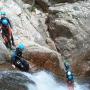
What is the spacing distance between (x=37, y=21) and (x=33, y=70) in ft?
23.4

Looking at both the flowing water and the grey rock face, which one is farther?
the grey rock face

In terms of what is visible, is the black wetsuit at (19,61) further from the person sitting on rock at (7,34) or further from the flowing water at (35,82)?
the person sitting on rock at (7,34)

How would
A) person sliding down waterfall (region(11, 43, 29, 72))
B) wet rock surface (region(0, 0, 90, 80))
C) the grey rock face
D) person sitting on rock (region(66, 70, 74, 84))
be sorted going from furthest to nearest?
the grey rock face
wet rock surface (region(0, 0, 90, 80))
person sitting on rock (region(66, 70, 74, 84))
person sliding down waterfall (region(11, 43, 29, 72))

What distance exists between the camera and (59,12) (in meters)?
22.4

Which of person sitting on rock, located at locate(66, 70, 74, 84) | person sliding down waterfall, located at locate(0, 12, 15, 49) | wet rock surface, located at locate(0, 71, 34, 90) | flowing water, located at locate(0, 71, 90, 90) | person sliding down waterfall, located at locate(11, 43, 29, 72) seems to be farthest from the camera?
person sliding down waterfall, located at locate(0, 12, 15, 49)

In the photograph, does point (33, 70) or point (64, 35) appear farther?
point (64, 35)

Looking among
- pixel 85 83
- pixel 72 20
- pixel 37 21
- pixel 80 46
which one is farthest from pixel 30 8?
pixel 85 83

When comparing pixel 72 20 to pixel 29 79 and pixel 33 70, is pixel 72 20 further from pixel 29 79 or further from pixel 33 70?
pixel 29 79

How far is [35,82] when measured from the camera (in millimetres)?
15211

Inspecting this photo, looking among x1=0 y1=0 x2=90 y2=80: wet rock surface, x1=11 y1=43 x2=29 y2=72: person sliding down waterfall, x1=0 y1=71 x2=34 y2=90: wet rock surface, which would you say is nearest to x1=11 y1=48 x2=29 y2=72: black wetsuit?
x1=11 y1=43 x2=29 y2=72: person sliding down waterfall

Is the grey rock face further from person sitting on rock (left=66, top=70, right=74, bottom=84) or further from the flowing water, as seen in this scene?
person sitting on rock (left=66, top=70, right=74, bottom=84)

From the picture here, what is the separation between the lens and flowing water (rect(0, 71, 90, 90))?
13.6 meters

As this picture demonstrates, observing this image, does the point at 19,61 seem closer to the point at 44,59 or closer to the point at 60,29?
the point at 44,59

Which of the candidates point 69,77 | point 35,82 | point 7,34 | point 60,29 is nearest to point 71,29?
point 60,29
